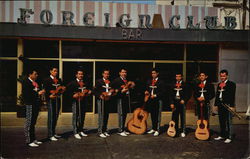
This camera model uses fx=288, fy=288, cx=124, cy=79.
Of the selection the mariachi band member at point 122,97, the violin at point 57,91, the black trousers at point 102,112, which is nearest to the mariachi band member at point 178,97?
the mariachi band member at point 122,97

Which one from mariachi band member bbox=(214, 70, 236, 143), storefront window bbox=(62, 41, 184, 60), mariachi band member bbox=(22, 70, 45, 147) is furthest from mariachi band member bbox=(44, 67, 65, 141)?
storefront window bbox=(62, 41, 184, 60)

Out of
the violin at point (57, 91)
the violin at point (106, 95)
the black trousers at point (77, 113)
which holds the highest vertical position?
the violin at point (57, 91)

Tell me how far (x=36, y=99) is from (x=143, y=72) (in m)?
6.26

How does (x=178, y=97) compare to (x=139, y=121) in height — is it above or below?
above

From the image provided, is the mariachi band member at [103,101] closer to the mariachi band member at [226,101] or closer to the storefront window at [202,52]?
the mariachi band member at [226,101]

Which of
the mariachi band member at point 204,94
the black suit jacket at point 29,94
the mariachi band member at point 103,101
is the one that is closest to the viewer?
the black suit jacket at point 29,94

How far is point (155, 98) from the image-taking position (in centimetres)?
A: 827

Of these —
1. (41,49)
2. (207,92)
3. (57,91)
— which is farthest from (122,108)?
(41,49)

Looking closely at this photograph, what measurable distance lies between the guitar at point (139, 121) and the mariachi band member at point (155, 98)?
0.65 ft

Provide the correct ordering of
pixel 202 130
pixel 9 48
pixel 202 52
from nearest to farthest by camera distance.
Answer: pixel 202 130 < pixel 9 48 < pixel 202 52

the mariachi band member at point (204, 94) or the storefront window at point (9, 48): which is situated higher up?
the storefront window at point (9, 48)

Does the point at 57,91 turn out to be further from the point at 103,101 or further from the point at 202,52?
the point at 202,52

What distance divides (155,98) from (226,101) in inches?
75.8

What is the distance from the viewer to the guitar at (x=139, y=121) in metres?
8.09
